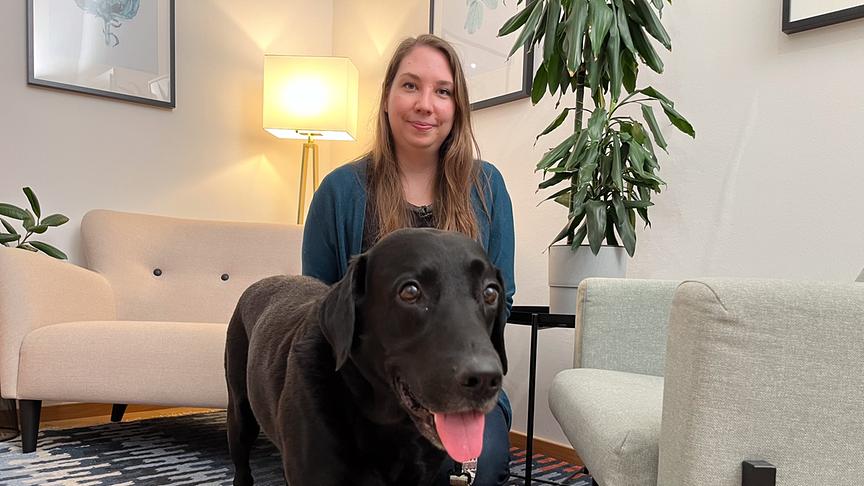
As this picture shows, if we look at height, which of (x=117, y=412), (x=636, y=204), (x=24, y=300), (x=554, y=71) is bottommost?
(x=117, y=412)

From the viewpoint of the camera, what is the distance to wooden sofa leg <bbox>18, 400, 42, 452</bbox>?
2287mm

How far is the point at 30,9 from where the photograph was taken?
2965mm

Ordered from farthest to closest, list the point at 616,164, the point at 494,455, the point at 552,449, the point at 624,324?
the point at 552,449 < the point at 616,164 < the point at 624,324 < the point at 494,455

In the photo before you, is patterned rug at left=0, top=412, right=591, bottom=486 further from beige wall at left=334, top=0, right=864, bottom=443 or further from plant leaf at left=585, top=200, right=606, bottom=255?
beige wall at left=334, top=0, right=864, bottom=443

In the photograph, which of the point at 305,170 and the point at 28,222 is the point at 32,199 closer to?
the point at 28,222

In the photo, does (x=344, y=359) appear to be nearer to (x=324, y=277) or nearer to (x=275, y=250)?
(x=324, y=277)

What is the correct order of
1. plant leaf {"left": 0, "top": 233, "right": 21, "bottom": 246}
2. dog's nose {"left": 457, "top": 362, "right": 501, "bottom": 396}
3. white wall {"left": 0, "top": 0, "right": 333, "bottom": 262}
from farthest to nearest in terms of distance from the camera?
white wall {"left": 0, "top": 0, "right": 333, "bottom": 262}
plant leaf {"left": 0, "top": 233, "right": 21, "bottom": 246}
dog's nose {"left": 457, "top": 362, "right": 501, "bottom": 396}

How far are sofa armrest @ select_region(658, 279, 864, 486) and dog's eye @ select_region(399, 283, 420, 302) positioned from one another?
15.1 inches

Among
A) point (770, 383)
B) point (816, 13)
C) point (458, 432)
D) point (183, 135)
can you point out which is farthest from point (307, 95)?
point (770, 383)

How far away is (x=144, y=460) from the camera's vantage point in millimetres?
2279

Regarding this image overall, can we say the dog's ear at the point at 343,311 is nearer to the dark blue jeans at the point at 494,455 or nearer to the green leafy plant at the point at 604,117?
the dark blue jeans at the point at 494,455

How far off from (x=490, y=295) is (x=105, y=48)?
286 cm

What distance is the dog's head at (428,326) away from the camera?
887mm

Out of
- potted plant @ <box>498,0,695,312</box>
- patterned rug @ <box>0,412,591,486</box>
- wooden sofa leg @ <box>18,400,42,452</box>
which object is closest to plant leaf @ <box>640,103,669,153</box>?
potted plant @ <box>498,0,695,312</box>
